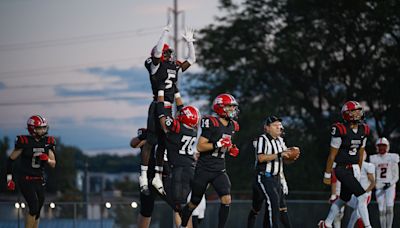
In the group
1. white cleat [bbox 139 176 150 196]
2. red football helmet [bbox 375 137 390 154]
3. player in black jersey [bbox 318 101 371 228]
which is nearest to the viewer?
white cleat [bbox 139 176 150 196]

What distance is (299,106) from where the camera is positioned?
1852 inches

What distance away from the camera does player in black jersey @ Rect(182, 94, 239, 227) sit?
15.0 metres

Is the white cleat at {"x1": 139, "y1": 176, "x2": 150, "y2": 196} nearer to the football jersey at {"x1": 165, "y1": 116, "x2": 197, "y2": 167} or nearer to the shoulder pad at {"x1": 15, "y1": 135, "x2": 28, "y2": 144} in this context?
the football jersey at {"x1": 165, "y1": 116, "x2": 197, "y2": 167}

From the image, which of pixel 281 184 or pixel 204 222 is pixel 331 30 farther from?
pixel 281 184

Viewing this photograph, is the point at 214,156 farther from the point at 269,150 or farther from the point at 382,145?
the point at 382,145

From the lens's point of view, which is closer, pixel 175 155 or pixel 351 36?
pixel 175 155

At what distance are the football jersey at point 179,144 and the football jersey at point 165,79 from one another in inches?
33.4

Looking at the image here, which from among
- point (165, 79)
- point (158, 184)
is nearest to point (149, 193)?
point (158, 184)

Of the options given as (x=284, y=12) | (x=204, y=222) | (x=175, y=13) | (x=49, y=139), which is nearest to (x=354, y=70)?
(x=284, y=12)

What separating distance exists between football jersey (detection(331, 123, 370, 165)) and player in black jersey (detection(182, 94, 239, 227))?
3.01 meters

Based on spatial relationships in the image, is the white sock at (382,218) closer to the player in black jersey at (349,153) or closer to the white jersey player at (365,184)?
the white jersey player at (365,184)

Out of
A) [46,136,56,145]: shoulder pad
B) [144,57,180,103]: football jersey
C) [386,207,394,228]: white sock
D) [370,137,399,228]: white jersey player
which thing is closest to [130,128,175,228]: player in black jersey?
[144,57,180,103]: football jersey

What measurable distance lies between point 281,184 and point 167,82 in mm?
2714

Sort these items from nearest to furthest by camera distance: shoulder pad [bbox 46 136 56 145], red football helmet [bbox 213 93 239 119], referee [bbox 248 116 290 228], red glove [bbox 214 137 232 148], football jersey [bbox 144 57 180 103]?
1. red glove [bbox 214 137 232 148]
2. red football helmet [bbox 213 93 239 119]
3. referee [bbox 248 116 290 228]
4. football jersey [bbox 144 57 180 103]
5. shoulder pad [bbox 46 136 56 145]
